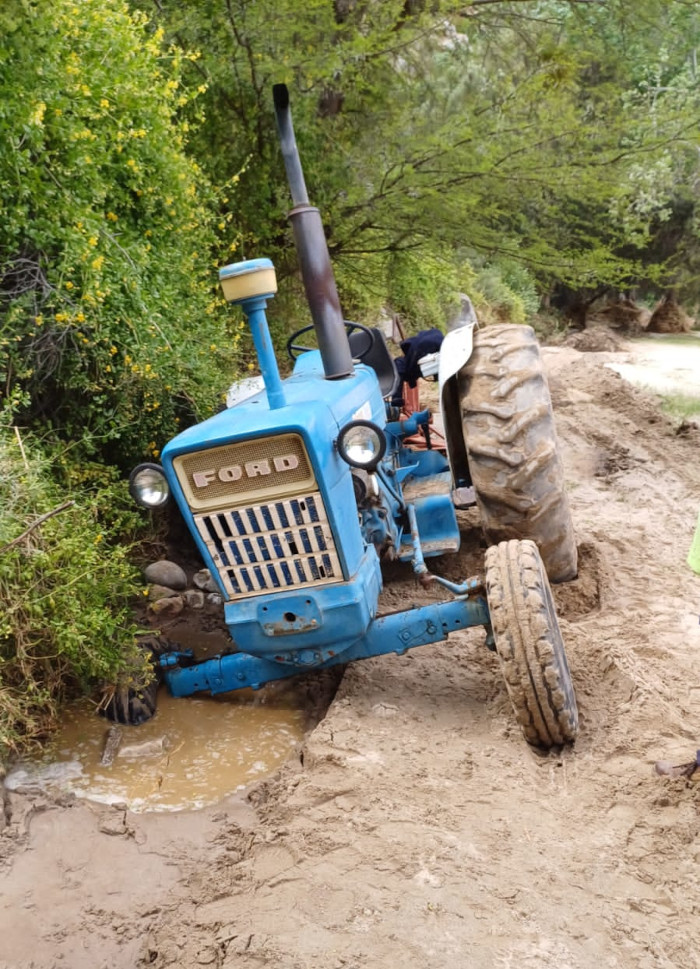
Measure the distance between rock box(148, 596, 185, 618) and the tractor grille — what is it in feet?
4.72

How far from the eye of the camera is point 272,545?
354 cm

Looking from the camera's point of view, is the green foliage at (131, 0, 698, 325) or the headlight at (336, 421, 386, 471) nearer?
the headlight at (336, 421, 386, 471)

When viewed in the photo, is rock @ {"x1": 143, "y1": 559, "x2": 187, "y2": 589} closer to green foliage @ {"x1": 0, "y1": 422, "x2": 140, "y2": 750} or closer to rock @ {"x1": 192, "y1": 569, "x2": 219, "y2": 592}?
rock @ {"x1": 192, "y1": 569, "x2": 219, "y2": 592}

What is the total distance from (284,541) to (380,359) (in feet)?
7.22

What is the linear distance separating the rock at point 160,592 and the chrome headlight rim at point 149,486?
1431 millimetres

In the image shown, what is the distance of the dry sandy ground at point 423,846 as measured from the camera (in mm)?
2406

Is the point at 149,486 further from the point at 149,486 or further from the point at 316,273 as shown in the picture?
the point at 316,273

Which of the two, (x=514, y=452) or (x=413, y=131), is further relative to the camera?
(x=413, y=131)

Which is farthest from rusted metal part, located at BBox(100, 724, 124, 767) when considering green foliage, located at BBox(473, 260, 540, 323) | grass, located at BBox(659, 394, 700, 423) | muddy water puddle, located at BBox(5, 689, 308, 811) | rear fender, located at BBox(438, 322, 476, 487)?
green foliage, located at BBox(473, 260, 540, 323)

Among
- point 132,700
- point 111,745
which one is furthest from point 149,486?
point 111,745

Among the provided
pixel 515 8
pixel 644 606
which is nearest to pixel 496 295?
pixel 515 8

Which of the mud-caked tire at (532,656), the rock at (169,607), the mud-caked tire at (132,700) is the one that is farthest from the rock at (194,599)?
the mud-caked tire at (532,656)

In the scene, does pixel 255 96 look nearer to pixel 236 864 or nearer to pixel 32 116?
pixel 32 116

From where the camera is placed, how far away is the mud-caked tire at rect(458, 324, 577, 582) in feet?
13.8
